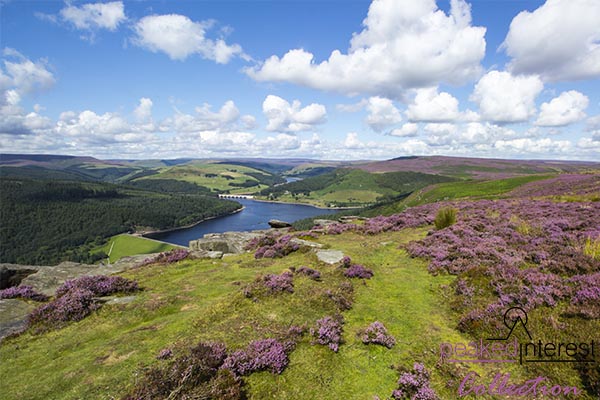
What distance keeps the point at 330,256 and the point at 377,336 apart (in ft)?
25.8

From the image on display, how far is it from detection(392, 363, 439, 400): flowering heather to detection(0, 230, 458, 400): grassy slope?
33 centimetres

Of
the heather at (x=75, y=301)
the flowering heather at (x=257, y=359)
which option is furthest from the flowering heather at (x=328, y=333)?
the heather at (x=75, y=301)

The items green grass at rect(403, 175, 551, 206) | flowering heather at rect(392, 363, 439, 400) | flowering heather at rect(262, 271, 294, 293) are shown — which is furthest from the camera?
green grass at rect(403, 175, 551, 206)

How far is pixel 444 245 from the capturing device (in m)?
16.9

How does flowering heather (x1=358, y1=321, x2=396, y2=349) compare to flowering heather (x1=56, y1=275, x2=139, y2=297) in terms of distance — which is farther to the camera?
flowering heather (x1=56, y1=275, x2=139, y2=297)

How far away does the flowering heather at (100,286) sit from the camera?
1232 cm

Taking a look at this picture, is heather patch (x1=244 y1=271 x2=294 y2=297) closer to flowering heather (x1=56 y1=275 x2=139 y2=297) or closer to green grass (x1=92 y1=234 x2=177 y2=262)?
flowering heather (x1=56 y1=275 x2=139 y2=297)

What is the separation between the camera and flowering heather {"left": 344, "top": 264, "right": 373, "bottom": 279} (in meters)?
13.4

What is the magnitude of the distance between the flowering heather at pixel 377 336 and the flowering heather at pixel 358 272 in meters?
4.56

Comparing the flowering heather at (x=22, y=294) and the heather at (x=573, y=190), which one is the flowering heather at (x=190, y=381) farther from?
the heather at (x=573, y=190)

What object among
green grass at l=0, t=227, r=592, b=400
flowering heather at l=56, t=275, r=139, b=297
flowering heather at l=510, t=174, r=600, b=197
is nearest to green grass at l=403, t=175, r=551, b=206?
flowering heather at l=510, t=174, r=600, b=197

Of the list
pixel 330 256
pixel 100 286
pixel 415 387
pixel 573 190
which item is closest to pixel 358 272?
pixel 330 256

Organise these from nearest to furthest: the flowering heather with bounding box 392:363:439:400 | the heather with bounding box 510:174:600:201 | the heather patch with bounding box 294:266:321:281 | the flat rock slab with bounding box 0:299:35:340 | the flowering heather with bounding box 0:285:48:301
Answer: the flowering heather with bounding box 392:363:439:400
the flat rock slab with bounding box 0:299:35:340
the flowering heather with bounding box 0:285:48:301
the heather patch with bounding box 294:266:321:281
the heather with bounding box 510:174:600:201

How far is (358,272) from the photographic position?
1356 centimetres
